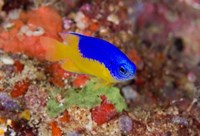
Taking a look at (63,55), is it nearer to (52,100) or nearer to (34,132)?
(52,100)

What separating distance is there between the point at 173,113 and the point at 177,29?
2.88 meters

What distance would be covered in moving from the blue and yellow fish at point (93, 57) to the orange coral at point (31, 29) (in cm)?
84

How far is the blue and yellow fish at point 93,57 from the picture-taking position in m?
2.74

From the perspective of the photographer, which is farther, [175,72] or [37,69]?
[175,72]

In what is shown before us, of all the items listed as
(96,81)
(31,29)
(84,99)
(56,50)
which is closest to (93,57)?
(56,50)

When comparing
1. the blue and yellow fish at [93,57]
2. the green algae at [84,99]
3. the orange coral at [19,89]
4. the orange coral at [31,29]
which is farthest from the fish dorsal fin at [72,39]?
the orange coral at [31,29]

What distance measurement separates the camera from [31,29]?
4312mm

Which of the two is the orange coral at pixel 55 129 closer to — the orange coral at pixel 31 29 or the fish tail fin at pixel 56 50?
the fish tail fin at pixel 56 50

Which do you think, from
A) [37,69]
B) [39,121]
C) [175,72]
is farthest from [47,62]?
[175,72]

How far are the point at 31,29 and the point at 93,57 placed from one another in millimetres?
1639

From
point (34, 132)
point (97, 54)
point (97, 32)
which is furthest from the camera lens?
point (97, 32)

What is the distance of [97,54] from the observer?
9.48 feet

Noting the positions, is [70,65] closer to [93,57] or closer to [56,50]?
[56,50]

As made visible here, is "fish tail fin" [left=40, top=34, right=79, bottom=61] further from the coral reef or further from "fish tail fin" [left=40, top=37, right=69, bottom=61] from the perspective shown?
the coral reef
